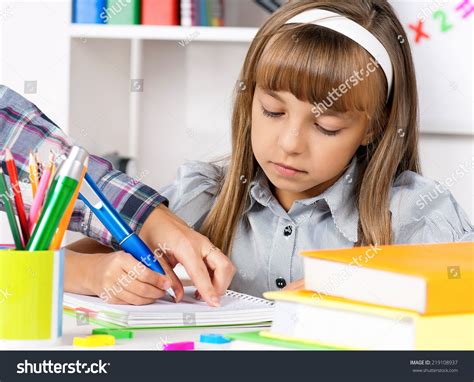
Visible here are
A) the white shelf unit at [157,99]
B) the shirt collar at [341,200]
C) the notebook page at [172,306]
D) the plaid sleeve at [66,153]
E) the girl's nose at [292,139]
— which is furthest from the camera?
the white shelf unit at [157,99]

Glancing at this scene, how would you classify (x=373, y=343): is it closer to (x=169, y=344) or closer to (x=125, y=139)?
(x=169, y=344)

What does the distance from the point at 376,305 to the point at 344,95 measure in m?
0.57

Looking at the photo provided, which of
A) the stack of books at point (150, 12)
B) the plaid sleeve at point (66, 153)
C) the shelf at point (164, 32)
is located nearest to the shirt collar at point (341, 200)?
the plaid sleeve at point (66, 153)

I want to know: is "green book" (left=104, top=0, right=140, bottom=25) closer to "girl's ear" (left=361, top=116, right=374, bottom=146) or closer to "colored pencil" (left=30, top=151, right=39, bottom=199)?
"girl's ear" (left=361, top=116, right=374, bottom=146)

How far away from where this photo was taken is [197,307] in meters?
0.92

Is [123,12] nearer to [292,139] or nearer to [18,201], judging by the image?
[292,139]

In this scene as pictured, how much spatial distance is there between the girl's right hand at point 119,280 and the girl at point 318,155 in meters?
0.32

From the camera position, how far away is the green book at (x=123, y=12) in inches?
86.7

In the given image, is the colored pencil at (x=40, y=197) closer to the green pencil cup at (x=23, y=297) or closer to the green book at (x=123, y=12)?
the green pencil cup at (x=23, y=297)

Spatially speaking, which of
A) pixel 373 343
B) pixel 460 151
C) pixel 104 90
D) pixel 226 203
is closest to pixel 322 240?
pixel 226 203

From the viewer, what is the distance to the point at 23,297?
2.34 ft

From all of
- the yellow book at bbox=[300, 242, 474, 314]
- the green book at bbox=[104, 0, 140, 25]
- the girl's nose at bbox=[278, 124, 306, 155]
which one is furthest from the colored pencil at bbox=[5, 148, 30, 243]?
the green book at bbox=[104, 0, 140, 25]
